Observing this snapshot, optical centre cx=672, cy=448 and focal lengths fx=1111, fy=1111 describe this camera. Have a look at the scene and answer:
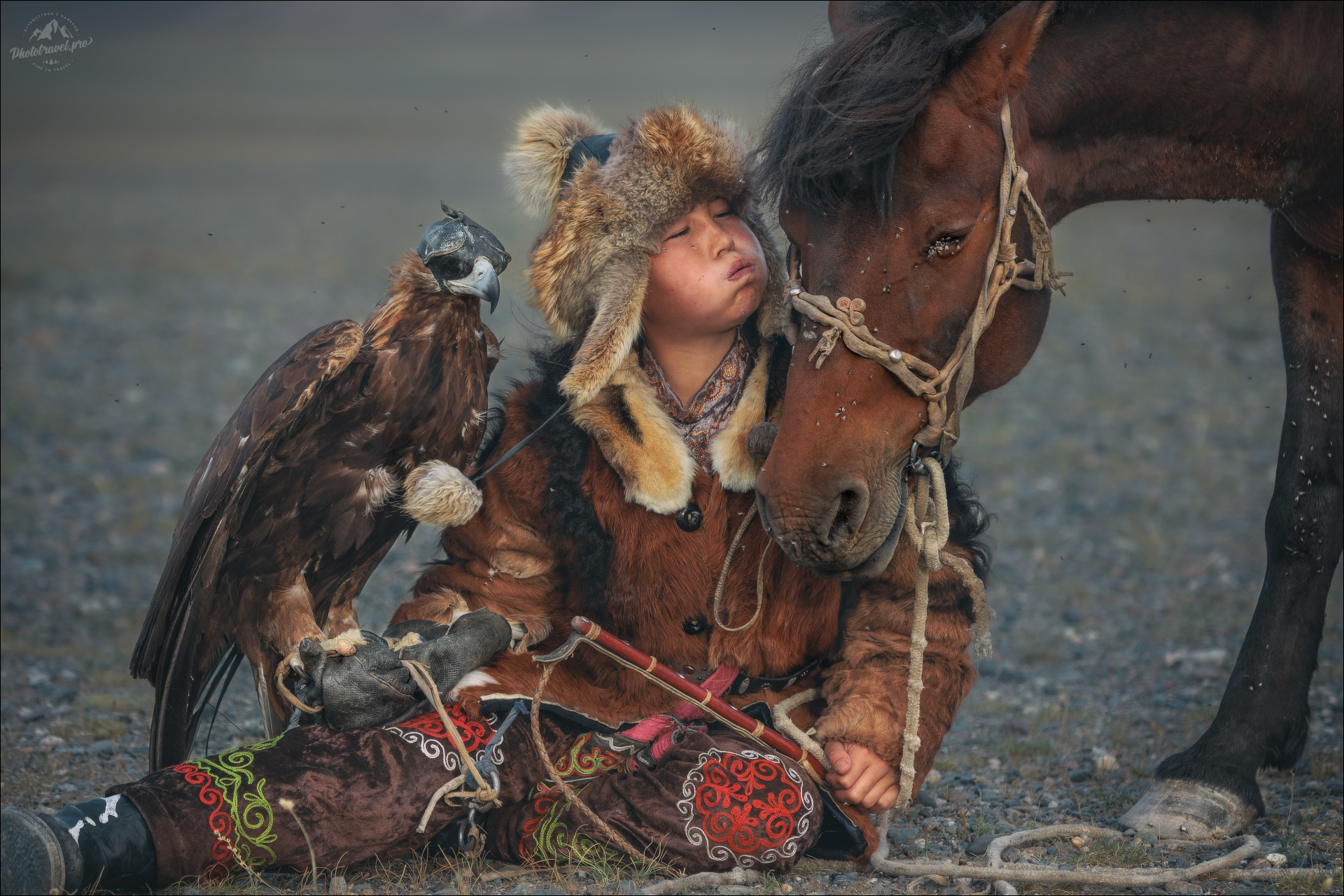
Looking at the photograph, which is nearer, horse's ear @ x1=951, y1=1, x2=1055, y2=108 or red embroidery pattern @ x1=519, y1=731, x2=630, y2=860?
horse's ear @ x1=951, y1=1, x2=1055, y2=108

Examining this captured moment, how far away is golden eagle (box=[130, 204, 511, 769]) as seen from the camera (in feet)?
8.95

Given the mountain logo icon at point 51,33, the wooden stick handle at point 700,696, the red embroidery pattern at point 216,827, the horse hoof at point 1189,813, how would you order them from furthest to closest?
Answer: the mountain logo icon at point 51,33
the horse hoof at point 1189,813
the wooden stick handle at point 700,696
the red embroidery pattern at point 216,827

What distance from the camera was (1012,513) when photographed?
666 cm

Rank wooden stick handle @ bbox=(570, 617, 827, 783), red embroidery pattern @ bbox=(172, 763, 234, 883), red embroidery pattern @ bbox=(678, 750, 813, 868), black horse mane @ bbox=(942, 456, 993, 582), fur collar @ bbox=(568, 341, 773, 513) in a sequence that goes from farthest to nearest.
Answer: black horse mane @ bbox=(942, 456, 993, 582) < fur collar @ bbox=(568, 341, 773, 513) < wooden stick handle @ bbox=(570, 617, 827, 783) < red embroidery pattern @ bbox=(678, 750, 813, 868) < red embroidery pattern @ bbox=(172, 763, 234, 883)

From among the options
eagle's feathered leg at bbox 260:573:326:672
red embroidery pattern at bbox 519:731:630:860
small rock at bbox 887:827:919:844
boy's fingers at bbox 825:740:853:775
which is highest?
eagle's feathered leg at bbox 260:573:326:672

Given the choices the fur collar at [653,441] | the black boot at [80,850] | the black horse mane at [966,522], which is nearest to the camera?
the black boot at [80,850]

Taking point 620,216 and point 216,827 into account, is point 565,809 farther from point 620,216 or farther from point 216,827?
point 620,216

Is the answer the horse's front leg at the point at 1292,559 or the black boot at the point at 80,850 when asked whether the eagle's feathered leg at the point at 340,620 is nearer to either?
the black boot at the point at 80,850

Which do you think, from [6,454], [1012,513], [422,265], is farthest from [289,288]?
[422,265]

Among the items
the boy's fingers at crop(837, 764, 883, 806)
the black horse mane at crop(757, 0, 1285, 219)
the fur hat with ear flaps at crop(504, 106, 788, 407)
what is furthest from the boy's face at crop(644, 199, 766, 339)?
the boy's fingers at crop(837, 764, 883, 806)

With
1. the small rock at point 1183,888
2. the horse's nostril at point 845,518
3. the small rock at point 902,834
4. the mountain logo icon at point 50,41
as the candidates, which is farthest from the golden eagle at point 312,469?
the mountain logo icon at point 50,41

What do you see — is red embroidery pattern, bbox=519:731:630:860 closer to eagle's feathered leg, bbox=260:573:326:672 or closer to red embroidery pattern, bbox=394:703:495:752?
red embroidery pattern, bbox=394:703:495:752

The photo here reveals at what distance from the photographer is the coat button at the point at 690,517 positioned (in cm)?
288

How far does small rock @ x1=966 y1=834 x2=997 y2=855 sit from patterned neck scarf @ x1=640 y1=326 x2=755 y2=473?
122 cm
